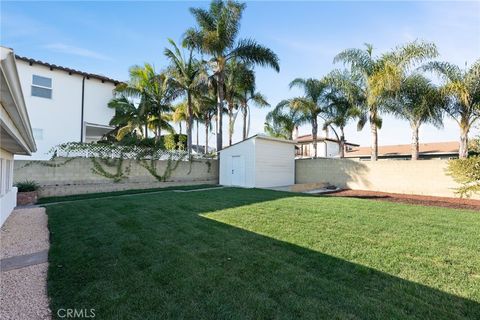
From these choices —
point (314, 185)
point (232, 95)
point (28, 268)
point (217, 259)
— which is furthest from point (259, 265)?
point (232, 95)

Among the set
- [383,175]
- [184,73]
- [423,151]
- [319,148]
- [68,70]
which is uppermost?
[184,73]

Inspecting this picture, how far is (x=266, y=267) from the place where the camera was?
12.2ft

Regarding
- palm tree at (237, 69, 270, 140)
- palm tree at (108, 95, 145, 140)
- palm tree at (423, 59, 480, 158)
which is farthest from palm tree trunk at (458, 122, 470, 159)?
palm tree at (108, 95, 145, 140)

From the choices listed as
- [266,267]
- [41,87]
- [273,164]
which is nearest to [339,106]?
[273,164]

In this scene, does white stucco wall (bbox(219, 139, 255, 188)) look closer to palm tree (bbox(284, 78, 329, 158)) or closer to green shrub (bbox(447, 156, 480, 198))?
palm tree (bbox(284, 78, 329, 158))

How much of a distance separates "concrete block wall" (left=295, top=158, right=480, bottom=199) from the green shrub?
306 millimetres

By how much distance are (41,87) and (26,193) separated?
7.73 meters

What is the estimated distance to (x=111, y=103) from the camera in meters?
16.6

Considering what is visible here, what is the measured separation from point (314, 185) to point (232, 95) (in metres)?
9.34

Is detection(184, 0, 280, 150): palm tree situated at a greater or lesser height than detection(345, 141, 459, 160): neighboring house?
A: greater

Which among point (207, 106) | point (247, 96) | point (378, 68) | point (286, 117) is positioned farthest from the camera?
point (247, 96)

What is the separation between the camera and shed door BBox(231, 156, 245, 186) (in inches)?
650

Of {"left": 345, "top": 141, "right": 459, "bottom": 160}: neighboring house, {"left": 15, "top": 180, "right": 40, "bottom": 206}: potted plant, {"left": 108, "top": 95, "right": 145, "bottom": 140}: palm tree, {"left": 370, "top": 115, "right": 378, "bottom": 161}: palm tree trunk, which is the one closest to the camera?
{"left": 15, "top": 180, "right": 40, "bottom": 206}: potted plant

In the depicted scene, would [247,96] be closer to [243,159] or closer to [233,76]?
[233,76]
